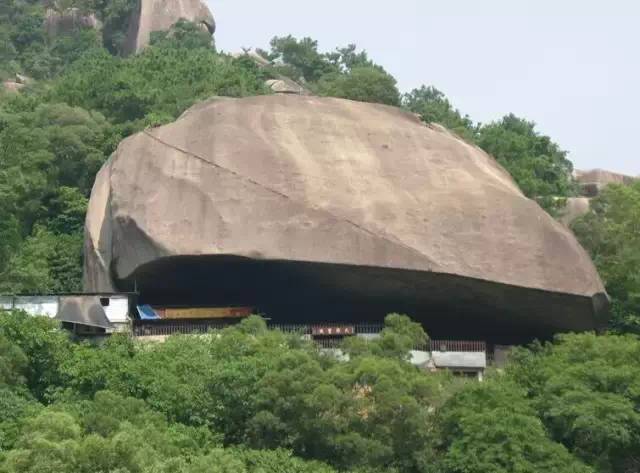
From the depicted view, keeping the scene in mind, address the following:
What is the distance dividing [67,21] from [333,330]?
1274 inches

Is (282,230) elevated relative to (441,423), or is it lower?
elevated

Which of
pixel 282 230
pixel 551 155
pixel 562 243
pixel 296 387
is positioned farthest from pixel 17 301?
pixel 551 155

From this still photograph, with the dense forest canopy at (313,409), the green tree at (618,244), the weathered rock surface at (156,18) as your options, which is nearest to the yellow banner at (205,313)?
the dense forest canopy at (313,409)

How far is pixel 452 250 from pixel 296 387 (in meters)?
5.25

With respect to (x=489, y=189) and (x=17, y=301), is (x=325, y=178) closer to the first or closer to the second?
(x=489, y=189)

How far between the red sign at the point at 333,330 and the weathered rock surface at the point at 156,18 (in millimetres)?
26863

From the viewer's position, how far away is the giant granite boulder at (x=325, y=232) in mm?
23281

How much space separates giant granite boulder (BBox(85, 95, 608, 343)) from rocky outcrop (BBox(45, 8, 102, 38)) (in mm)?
28615

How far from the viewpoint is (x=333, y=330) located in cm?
2420

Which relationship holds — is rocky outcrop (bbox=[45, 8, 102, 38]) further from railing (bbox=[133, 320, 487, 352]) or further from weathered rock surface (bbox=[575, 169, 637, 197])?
railing (bbox=[133, 320, 487, 352])

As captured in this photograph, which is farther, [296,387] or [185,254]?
[185,254]

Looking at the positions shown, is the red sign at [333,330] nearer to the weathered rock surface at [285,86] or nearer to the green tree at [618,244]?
the green tree at [618,244]

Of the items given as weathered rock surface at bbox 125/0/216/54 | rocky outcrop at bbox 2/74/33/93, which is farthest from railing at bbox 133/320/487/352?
weathered rock surface at bbox 125/0/216/54

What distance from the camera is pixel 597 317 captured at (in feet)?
78.9
